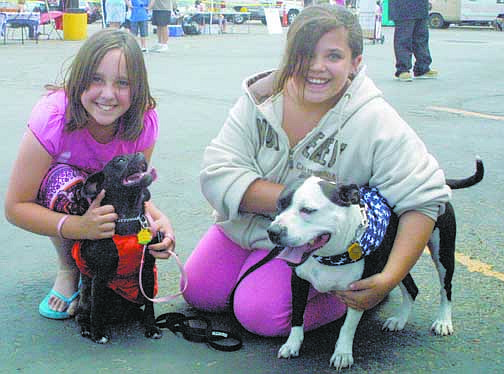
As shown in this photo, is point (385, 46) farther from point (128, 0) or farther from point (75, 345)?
point (75, 345)

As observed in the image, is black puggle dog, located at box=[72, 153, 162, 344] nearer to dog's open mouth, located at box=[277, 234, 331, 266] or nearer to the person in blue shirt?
dog's open mouth, located at box=[277, 234, 331, 266]

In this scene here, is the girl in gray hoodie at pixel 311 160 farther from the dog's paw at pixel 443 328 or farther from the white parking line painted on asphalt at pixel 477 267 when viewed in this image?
the white parking line painted on asphalt at pixel 477 267

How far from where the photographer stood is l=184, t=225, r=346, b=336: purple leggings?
297 centimetres

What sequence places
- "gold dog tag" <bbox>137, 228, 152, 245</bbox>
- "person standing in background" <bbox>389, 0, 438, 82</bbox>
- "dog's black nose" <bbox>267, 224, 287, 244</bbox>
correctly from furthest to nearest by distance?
"person standing in background" <bbox>389, 0, 438, 82</bbox>, "gold dog tag" <bbox>137, 228, 152, 245</bbox>, "dog's black nose" <bbox>267, 224, 287, 244</bbox>

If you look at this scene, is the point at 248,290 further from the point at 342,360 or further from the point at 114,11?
the point at 114,11

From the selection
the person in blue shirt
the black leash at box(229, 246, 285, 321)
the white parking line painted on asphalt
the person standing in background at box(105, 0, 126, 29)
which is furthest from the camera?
the person standing in background at box(105, 0, 126, 29)

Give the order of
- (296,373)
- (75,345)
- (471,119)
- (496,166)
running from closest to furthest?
(296,373), (75,345), (496,166), (471,119)

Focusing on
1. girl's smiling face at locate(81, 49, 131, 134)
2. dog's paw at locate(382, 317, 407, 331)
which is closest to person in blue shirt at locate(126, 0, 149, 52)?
girl's smiling face at locate(81, 49, 131, 134)

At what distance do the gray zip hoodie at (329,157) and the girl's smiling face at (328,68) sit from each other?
63mm

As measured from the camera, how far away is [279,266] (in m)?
3.12

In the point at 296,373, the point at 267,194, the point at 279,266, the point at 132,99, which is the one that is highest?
the point at 132,99

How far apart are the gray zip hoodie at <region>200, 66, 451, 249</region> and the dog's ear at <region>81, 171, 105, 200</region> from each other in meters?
0.42

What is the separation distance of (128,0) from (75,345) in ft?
51.1

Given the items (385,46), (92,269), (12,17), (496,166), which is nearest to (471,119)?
(496,166)
